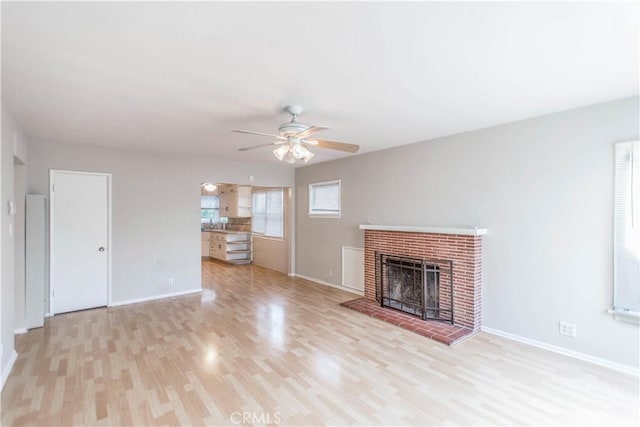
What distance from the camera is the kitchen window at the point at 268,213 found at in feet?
25.3

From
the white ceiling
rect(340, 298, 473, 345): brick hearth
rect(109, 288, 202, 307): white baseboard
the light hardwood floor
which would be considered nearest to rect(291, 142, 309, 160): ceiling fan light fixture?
the white ceiling

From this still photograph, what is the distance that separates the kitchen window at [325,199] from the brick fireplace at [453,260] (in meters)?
1.55

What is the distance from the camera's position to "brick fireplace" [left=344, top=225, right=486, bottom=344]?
3760 mm

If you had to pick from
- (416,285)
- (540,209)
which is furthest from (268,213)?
(540,209)

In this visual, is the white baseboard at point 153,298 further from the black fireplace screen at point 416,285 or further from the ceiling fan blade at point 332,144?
the ceiling fan blade at point 332,144

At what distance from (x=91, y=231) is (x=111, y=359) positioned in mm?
2454

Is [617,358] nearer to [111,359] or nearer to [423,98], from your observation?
[423,98]

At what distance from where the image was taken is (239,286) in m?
6.07

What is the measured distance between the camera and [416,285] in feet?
14.2

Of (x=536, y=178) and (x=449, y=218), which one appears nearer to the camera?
(x=536, y=178)

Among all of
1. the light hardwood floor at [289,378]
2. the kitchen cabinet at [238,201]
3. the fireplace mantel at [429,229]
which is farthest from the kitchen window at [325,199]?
the kitchen cabinet at [238,201]

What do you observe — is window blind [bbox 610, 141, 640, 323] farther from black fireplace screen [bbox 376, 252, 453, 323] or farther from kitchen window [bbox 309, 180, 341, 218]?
kitchen window [bbox 309, 180, 341, 218]

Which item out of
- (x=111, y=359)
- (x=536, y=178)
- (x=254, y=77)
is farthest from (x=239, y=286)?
(x=536, y=178)

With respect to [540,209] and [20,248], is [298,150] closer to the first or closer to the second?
[540,209]
